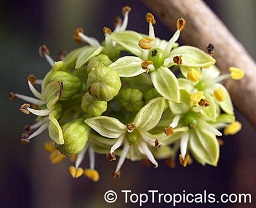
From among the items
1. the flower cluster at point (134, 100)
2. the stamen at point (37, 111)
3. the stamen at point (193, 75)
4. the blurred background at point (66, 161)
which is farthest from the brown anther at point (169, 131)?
the blurred background at point (66, 161)

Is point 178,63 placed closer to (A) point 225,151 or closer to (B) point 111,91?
(B) point 111,91

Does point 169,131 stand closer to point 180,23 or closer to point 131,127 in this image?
point 131,127

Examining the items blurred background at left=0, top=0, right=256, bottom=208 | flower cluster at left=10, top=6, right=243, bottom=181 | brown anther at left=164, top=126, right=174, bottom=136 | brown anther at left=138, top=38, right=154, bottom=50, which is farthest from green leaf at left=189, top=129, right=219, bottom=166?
blurred background at left=0, top=0, right=256, bottom=208

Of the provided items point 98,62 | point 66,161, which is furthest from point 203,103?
point 66,161

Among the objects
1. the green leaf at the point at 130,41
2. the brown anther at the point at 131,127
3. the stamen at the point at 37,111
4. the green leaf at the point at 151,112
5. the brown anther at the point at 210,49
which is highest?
the brown anther at the point at 210,49

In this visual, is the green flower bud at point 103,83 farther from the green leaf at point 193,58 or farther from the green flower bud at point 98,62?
the green leaf at point 193,58

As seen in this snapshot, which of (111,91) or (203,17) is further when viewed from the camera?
(203,17)

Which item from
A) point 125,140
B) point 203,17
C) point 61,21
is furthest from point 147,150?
point 61,21
